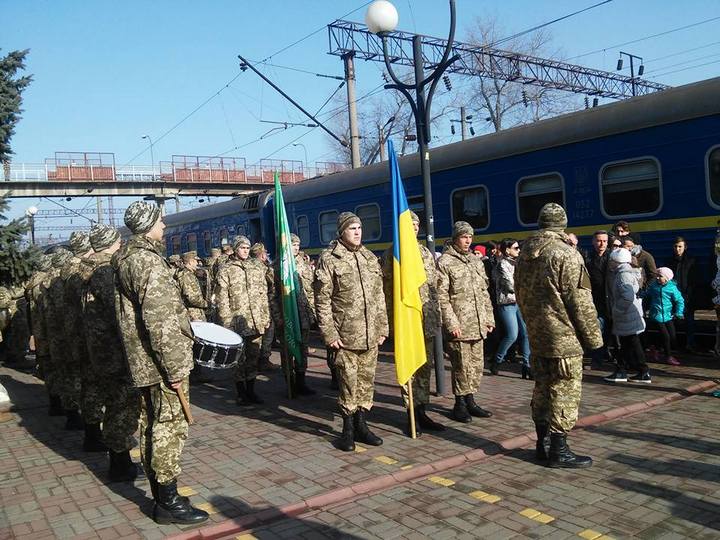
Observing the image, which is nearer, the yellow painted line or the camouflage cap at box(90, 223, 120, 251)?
the yellow painted line

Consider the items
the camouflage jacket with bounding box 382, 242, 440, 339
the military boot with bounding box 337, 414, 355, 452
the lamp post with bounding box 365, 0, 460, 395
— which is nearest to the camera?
the military boot with bounding box 337, 414, 355, 452

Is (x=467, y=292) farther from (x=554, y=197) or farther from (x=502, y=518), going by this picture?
(x=554, y=197)

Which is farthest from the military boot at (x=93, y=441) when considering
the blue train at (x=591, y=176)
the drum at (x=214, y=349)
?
the blue train at (x=591, y=176)

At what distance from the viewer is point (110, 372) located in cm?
533

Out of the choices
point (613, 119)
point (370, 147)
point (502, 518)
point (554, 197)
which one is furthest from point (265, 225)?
point (370, 147)

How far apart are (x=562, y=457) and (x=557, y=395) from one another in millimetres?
487

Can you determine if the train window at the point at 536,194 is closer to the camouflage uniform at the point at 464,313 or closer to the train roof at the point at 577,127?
the train roof at the point at 577,127

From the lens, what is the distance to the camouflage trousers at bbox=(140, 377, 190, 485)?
440cm

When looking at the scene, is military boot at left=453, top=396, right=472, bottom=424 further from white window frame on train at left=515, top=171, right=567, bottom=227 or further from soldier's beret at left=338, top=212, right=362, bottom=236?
white window frame on train at left=515, top=171, right=567, bottom=227

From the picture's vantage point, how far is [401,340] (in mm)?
6027

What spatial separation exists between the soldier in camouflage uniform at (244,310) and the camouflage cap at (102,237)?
93.7 inches

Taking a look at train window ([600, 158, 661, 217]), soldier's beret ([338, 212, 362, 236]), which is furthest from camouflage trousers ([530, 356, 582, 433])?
train window ([600, 158, 661, 217])

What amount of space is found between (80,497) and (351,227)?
125 inches

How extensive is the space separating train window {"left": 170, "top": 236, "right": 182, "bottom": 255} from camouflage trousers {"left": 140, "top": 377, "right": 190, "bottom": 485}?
62.7ft
